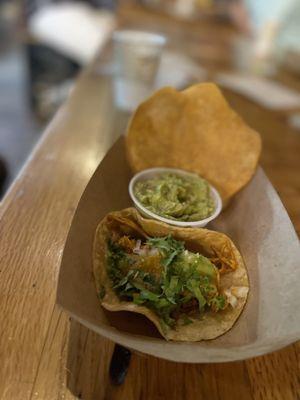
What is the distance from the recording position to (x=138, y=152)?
42.9 inches

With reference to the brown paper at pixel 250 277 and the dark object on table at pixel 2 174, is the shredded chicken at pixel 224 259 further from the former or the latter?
the dark object on table at pixel 2 174

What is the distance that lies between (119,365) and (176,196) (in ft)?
1.49

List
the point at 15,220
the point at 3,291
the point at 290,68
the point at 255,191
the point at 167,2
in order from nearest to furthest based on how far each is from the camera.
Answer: the point at 3,291 → the point at 15,220 → the point at 255,191 → the point at 290,68 → the point at 167,2

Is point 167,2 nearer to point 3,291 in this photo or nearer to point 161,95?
point 161,95

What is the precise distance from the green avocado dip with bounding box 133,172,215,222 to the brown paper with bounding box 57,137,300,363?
5 cm

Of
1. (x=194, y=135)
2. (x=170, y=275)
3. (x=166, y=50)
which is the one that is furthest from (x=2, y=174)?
(x=166, y=50)

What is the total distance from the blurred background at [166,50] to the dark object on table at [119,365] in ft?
5.54

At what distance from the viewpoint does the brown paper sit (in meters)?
0.57

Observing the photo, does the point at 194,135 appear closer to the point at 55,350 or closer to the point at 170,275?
the point at 170,275

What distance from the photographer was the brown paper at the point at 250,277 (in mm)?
569

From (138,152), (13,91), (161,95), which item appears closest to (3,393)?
(138,152)

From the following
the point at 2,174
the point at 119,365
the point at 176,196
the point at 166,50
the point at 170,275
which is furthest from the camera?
the point at 166,50

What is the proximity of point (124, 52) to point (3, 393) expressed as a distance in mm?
1237

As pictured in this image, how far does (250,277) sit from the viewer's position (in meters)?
0.81
